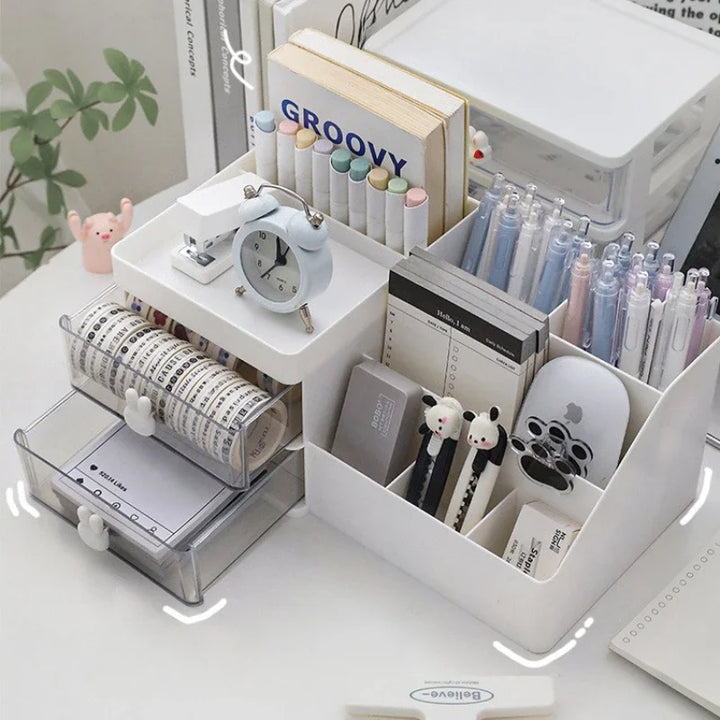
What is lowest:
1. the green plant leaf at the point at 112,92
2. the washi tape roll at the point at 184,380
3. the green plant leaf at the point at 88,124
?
the green plant leaf at the point at 88,124

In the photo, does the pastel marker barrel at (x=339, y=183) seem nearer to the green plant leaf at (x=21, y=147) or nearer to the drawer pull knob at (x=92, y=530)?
the drawer pull knob at (x=92, y=530)

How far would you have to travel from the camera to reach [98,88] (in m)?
1.80

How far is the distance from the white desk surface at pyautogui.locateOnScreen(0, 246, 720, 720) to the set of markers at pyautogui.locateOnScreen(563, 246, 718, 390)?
192mm

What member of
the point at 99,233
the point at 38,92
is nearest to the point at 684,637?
the point at 99,233

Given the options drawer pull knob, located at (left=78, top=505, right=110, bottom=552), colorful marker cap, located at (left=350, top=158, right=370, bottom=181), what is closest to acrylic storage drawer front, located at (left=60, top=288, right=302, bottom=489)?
drawer pull knob, located at (left=78, top=505, right=110, bottom=552)

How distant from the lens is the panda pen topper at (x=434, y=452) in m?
1.14

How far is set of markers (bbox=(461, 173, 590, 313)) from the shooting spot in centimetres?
121

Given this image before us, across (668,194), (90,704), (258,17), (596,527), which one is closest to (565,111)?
(668,194)

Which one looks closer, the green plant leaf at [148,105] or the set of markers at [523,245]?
the set of markers at [523,245]

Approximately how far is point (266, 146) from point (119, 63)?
538mm

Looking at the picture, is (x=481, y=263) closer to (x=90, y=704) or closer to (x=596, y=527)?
(x=596, y=527)

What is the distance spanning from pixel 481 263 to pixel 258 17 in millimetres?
350

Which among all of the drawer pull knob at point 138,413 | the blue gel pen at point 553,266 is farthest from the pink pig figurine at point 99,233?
the blue gel pen at point 553,266

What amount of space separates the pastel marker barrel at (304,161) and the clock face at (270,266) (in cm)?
13
